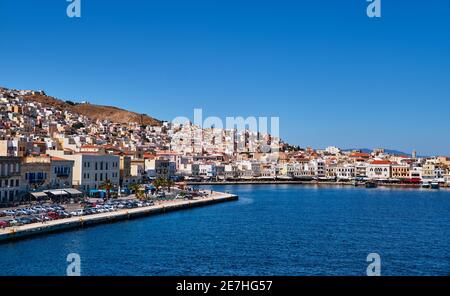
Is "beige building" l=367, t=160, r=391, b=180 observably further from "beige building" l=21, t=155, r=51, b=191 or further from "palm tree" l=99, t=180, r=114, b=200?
"beige building" l=21, t=155, r=51, b=191

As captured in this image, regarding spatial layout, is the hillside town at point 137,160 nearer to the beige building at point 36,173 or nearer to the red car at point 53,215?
the beige building at point 36,173

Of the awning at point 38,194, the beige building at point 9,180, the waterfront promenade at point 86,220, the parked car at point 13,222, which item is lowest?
the waterfront promenade at point 86,220

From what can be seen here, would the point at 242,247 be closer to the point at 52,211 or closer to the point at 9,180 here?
the point at 52,211

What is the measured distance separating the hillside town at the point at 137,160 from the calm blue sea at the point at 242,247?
9.32 m

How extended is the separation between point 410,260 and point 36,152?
112 ft

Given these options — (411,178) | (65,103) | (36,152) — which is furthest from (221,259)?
(65,103)

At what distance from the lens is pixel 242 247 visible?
24734 mm

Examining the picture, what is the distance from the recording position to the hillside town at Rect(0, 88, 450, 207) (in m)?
40.2

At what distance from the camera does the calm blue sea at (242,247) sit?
1988cm

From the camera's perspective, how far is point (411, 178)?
97.4 meters

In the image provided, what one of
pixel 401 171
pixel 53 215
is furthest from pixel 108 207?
pixel 401 171

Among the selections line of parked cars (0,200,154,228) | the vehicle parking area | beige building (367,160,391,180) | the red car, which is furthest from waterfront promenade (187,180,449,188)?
the red car

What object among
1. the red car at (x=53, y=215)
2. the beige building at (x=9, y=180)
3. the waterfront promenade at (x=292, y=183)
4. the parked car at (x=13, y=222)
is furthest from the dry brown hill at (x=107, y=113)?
the parked car at (x=13, y=222)

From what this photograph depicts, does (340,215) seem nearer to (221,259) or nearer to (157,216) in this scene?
(157,216)
